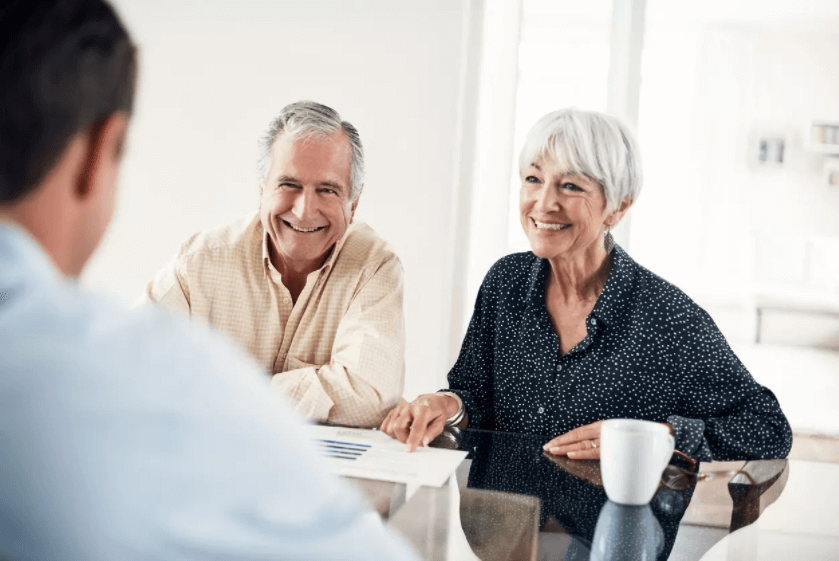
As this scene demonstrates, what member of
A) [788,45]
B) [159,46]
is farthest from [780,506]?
[159,46]

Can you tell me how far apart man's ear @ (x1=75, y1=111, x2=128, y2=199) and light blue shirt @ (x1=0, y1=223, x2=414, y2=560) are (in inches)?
3.4

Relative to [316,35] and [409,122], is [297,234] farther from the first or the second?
[316,35]

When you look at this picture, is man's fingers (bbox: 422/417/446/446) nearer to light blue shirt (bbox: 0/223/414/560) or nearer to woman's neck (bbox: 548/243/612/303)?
woman's neck (bbox: 548/243/612/303)

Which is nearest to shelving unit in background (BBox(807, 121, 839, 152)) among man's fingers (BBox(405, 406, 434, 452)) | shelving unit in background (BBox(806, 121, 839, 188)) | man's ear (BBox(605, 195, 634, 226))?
shelving unit in background (BBox(806, 121, 839, 188))

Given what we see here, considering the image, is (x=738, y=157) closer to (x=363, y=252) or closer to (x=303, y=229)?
(x=363, y=252)

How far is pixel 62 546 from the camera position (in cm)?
40

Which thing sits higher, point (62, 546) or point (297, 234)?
point (297, 234)

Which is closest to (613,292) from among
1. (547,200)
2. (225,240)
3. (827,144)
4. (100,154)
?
(547,200)

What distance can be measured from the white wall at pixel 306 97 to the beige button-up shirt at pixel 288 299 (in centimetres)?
128

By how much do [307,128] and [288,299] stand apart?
379mm

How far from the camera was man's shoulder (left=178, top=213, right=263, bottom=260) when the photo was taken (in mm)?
1858

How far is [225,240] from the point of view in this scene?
1903 millimetres

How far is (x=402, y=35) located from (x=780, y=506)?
2.42 metres

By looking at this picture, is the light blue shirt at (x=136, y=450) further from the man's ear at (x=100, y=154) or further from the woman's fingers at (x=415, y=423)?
the woman's fingers at (x=415, y=423)
